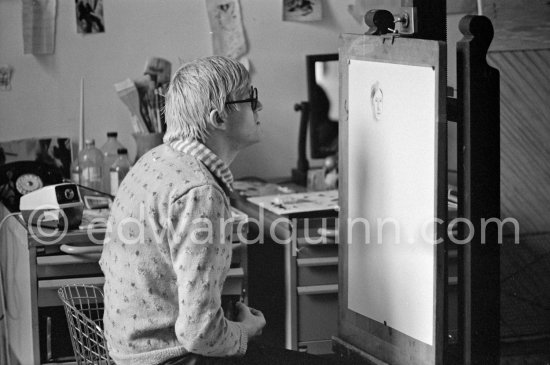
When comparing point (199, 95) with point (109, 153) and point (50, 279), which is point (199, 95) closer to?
point (50, 279)

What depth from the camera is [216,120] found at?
1.86m

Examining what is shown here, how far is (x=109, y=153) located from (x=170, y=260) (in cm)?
130

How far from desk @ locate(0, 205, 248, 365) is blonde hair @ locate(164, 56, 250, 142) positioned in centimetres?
73

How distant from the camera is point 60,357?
8.30ft

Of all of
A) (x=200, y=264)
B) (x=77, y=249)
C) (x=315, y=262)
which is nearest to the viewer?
(x=200, y=264)

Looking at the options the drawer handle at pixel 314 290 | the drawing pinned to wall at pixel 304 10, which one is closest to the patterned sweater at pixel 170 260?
the drawer handle at pixel 314 290

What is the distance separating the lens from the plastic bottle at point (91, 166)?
2.88m

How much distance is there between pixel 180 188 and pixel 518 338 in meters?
0.95

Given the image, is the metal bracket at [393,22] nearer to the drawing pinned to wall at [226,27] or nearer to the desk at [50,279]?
the desk at [50,279]

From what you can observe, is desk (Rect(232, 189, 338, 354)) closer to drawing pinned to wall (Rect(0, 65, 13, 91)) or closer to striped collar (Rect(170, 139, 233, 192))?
striped collar (Rect(170, 139, 233, 192))

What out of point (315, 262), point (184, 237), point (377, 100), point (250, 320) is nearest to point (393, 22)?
point (377, 100)

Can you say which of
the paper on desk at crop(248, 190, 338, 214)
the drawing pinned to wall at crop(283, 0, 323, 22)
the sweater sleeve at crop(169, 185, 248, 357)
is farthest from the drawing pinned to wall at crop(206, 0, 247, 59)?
the sweater sleeve at crop(169, 185, 248, 357)

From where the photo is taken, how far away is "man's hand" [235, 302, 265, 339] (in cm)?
190

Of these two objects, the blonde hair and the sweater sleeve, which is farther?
the blonde hair
